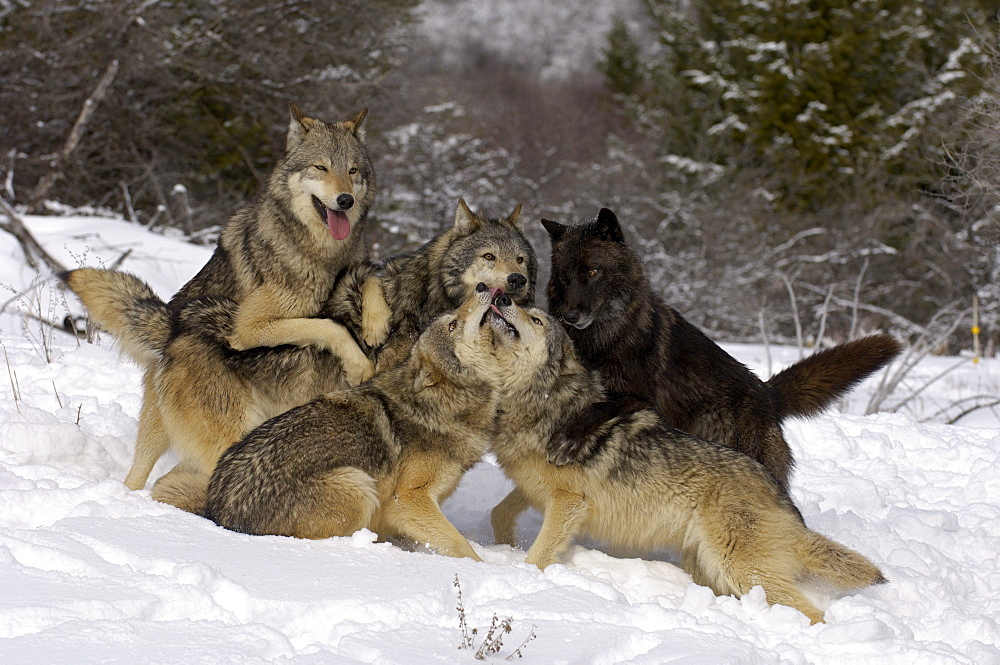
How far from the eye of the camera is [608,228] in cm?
599

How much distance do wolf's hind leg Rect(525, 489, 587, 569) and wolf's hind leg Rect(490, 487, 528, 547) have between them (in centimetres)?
51

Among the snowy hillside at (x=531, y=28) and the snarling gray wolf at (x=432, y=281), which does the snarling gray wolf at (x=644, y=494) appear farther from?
the snowy hillside at (x=531, y=28)

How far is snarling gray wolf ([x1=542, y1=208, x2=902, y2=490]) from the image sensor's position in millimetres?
5648

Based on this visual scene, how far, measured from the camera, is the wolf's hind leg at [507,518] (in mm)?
5430

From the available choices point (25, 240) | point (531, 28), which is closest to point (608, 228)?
point (25, 240)

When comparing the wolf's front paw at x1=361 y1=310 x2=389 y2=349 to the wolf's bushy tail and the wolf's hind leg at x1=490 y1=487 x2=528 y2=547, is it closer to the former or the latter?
the wolf's hind leg at x1=490 y1=487 x2=528 y2=547

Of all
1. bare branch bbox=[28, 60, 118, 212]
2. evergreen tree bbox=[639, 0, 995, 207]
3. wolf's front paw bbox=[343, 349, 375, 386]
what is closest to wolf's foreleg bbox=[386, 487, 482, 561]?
wolf's front paw bbox=[343, 349, 375, 386]

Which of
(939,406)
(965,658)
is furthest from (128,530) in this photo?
(939,406)

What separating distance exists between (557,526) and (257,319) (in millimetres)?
2309

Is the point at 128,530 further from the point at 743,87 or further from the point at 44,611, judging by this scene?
the point at 743,87

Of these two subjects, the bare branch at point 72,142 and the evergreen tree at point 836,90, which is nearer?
the bare branch at point 72,142

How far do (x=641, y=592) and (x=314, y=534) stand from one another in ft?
5.56

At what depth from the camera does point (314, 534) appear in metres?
4.55

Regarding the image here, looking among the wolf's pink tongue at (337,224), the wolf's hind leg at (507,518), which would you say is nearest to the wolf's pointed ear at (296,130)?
the wolf's pink tongue at (337,224)
